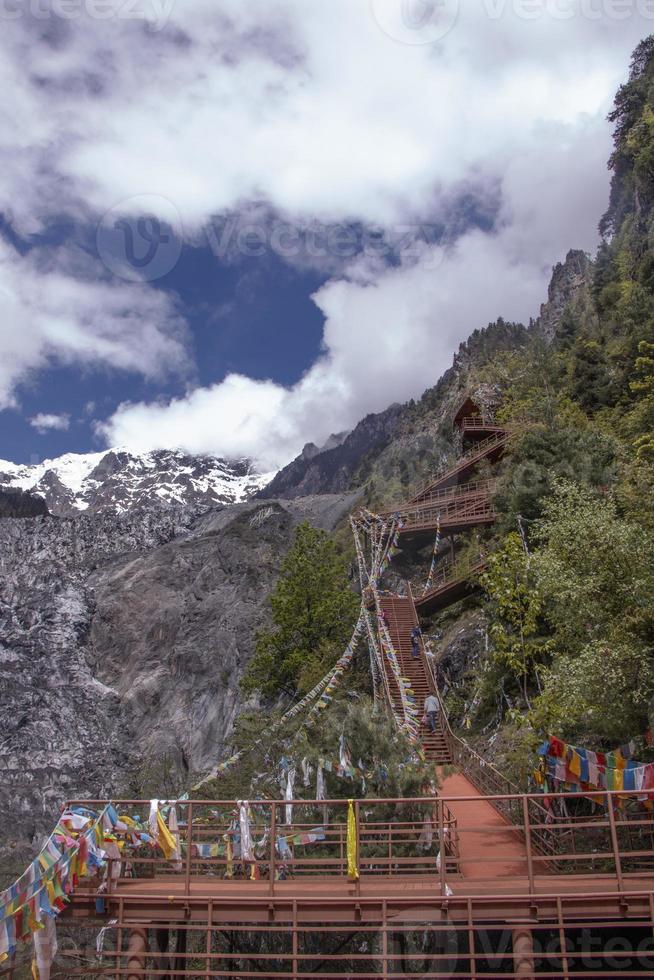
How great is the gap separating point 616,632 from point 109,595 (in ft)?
236

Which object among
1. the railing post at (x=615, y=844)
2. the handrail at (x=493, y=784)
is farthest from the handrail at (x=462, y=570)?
the railing post at (x=615, y=844)

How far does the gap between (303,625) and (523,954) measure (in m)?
23.7

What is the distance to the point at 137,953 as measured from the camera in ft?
40.9

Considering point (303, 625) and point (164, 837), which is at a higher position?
point (303, 625)

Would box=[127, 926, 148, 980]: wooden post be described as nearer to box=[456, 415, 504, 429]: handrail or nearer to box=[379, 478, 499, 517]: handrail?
box=[379, 478, 499, 517]: handrail

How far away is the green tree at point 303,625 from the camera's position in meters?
33.8

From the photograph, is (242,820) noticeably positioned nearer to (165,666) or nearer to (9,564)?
(165,666)

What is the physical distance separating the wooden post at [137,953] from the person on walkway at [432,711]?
1287 cm

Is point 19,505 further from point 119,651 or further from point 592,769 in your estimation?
point 592,769

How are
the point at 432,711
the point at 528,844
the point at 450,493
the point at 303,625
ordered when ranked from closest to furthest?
1. the point at 528,844
2. the point at 432,711
3. the point at 303,625
4. the point at 450,493

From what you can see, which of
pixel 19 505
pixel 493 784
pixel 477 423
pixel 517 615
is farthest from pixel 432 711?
pixel 19 505

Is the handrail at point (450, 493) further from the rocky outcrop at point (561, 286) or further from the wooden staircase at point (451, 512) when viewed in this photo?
the rocky outcrop at point (561, 286)

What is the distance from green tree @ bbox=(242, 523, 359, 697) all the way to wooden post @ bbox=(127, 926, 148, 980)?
19485 mm

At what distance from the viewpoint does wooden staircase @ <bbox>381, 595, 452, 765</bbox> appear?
23.2 m
